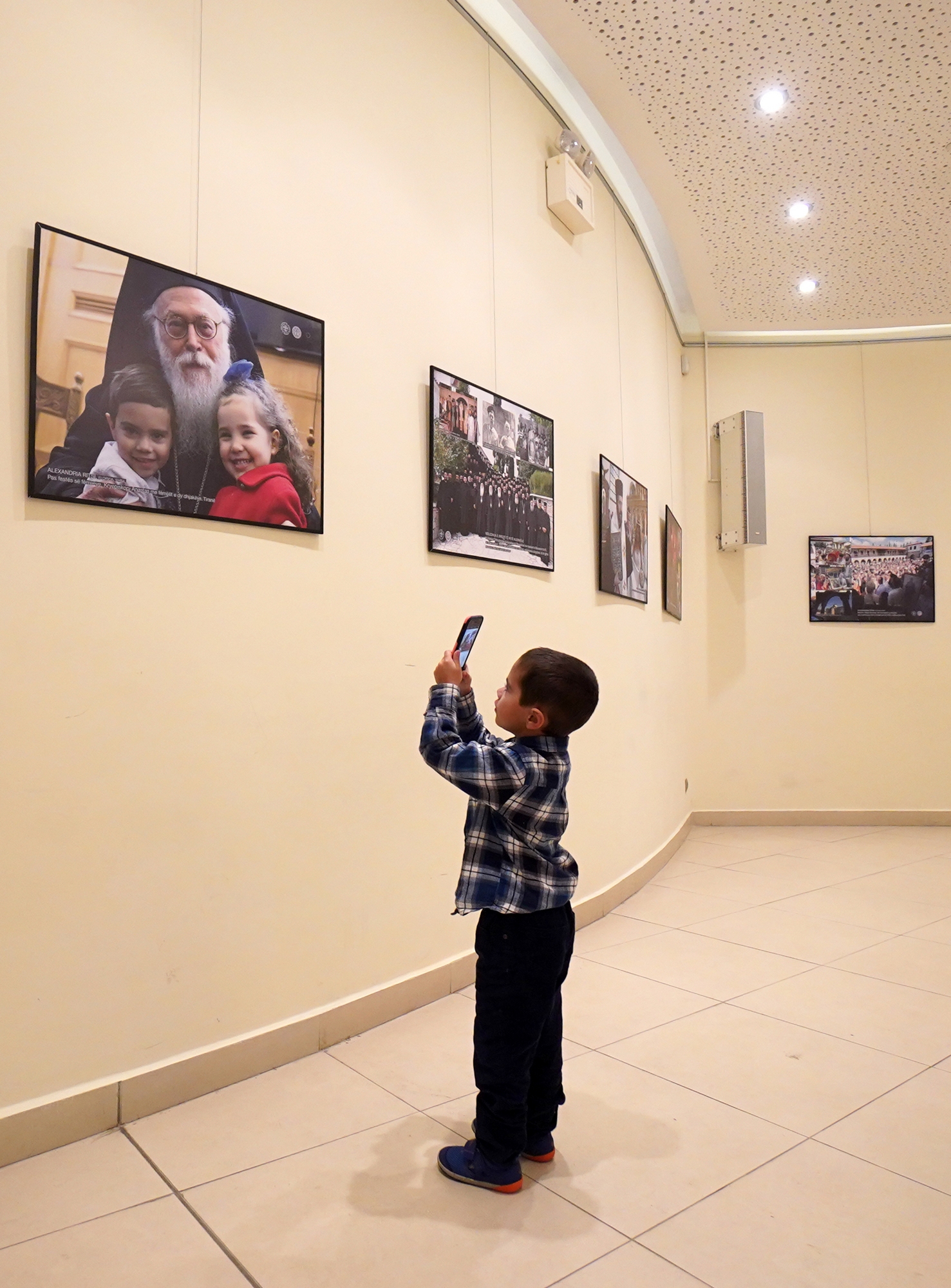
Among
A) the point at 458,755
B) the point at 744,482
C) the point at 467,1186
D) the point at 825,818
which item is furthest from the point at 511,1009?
the point at 825,818

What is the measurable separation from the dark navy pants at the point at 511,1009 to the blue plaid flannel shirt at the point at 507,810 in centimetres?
5

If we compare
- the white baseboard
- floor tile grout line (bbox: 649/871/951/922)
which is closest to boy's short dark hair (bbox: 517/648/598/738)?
floor tile grout line (bbox: 649/871/951/922)

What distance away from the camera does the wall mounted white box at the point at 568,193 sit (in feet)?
11.8

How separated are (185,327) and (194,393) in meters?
0.15

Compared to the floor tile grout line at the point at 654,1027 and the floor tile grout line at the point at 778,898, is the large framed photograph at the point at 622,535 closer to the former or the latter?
the floor tile grout line at the point at 778,898

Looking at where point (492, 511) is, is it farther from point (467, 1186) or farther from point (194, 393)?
point (467, 1186)

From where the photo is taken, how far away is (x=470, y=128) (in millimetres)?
3100

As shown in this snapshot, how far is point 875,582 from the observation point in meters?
6.40

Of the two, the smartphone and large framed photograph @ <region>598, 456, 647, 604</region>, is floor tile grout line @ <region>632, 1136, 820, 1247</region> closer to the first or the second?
the smartphone

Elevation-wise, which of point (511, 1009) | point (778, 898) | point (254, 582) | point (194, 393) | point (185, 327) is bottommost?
point (778, 898)

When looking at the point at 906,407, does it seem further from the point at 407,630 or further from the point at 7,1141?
the point at 7,1141

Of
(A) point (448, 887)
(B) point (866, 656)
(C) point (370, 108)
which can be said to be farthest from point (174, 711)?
(B) point (866, 656)

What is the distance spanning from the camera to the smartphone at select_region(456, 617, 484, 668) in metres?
1.75

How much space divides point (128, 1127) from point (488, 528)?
2066mm
